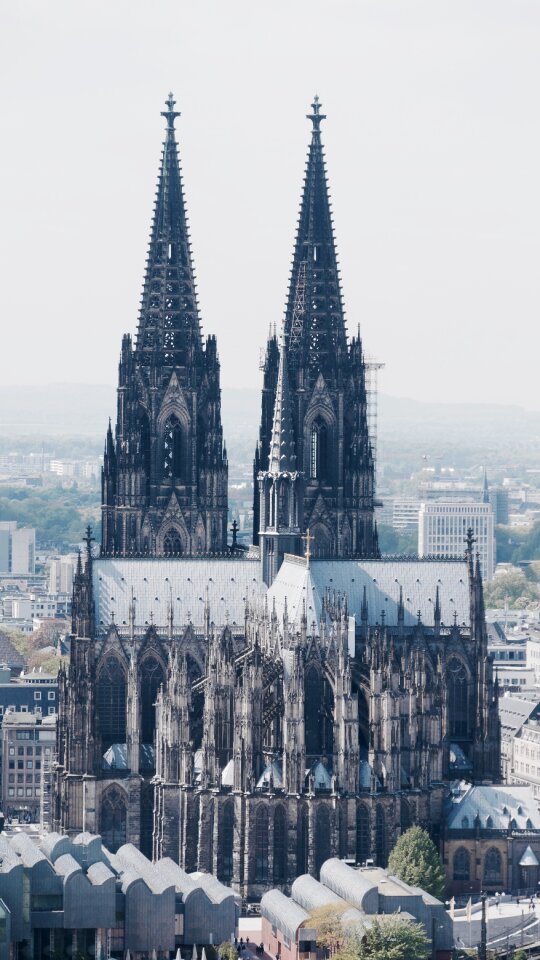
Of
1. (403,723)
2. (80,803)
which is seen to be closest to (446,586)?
(403,723)

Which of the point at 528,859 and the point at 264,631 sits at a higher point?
the point at 264,631

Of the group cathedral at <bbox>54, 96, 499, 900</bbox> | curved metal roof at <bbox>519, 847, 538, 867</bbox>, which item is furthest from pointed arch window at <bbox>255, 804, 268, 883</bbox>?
curved metal roof at <bbox>519, 847, 538, 867</bbox>

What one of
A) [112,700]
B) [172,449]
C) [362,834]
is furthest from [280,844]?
[172,449]

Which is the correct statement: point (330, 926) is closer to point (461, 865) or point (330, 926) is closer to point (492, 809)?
point (461, 865)

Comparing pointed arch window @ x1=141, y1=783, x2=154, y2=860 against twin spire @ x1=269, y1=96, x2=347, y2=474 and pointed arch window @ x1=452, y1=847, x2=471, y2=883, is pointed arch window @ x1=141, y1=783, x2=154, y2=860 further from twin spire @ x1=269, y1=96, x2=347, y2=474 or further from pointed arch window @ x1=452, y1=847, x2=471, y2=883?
twin spire @ x1=269, y1=96, x2=347, y2=474

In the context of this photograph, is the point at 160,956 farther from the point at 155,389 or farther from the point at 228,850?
the point at 155,389

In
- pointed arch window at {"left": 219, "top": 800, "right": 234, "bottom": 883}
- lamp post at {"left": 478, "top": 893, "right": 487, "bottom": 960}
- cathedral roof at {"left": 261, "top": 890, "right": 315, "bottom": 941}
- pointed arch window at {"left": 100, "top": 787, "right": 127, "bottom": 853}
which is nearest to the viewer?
lamp post at {"left": 478, "top": 893, "right": 487, "bottom": 960}
